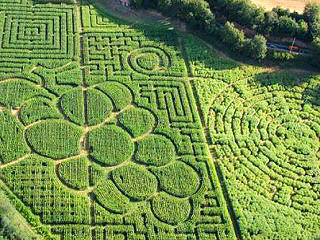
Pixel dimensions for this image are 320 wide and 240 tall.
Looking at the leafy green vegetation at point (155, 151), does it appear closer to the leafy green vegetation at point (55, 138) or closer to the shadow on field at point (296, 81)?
the leafy green vegetation at point (55, 138)

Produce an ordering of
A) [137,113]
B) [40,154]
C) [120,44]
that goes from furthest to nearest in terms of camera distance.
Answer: [120,44] → [137,113] → [40,154]

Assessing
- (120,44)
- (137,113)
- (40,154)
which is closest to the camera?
(40,154)

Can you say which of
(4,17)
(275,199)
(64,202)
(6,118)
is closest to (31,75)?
(6,118)

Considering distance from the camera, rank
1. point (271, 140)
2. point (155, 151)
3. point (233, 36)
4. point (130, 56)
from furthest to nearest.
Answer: point (233, 36) → point (130, 56) → point (271, 140) → point (155, 151)

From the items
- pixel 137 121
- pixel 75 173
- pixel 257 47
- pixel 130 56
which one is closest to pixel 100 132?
pixel 137 121

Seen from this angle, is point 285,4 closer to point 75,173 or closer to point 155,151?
point 155,151

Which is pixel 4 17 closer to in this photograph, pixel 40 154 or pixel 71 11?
pixel 71 11

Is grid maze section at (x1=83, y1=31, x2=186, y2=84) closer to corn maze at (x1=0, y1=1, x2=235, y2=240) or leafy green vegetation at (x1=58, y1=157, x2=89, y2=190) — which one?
corn maze at (x1=0, y1=1, x2=235, y2=240)

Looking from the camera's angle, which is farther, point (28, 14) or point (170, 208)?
point (28, 14)
